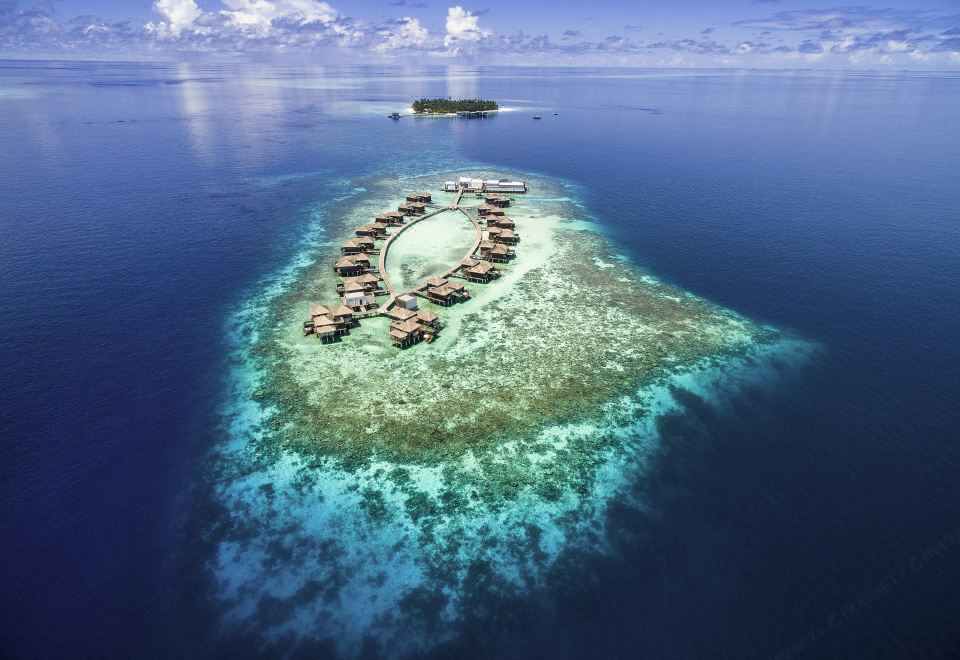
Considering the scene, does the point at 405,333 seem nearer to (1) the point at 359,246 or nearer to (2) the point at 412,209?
(1) the point at 359,246

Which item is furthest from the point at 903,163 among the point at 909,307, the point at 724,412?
the point at 724,412

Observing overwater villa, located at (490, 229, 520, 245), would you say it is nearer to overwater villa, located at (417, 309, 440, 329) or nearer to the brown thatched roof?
the brown thatched roof

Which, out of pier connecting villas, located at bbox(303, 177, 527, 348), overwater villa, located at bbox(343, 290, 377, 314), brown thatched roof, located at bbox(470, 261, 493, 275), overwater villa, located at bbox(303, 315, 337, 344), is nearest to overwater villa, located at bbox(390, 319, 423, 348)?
pier connecting villas, located at bbox(303, 177, 527, 348)

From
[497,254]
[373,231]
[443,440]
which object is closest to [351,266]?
[373,231]

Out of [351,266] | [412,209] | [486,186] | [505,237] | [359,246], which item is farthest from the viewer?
[486,186]

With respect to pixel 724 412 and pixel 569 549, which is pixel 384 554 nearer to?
pixel 569 549

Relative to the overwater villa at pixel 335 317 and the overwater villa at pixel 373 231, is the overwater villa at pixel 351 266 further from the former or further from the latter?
the overwater villa at pixel 335 317
